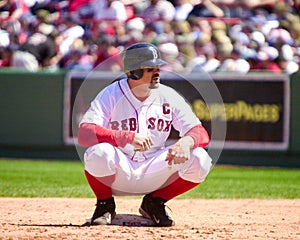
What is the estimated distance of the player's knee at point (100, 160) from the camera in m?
6.08

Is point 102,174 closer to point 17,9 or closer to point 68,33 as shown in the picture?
point 68,33

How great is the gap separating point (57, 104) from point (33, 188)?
16.4 ft

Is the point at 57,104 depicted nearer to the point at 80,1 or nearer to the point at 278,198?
the point at 80,1

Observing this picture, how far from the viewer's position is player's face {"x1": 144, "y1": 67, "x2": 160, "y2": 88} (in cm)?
633

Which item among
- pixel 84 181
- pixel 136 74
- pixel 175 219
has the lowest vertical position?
pixel 84 181

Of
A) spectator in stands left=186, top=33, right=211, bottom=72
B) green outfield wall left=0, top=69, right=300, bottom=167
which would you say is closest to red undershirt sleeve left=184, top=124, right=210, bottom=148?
spectator in stands left=186, top=33, right=211, bottom=72

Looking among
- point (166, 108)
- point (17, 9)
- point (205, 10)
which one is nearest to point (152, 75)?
point (166, 108)

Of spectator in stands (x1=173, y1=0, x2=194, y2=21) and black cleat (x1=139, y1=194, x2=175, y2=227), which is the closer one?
black cleat (x1=139, y1=194, x2=175, y2=227)

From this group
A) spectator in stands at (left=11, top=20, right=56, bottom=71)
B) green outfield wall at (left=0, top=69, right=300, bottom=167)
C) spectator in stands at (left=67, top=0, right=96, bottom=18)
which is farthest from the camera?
spectator in stands at (left=67, top=0, right=96, bottom=18)

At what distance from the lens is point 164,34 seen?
609 inches

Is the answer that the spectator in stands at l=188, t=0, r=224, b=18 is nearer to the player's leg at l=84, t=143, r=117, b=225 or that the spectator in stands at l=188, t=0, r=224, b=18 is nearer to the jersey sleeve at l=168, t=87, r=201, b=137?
the jersey sleeve at l=168, t=87, r=201, b=137

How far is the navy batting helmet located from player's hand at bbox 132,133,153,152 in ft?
2.02

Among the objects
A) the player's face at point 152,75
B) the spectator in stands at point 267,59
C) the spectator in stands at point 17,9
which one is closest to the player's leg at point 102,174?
the player's face at point 152,75

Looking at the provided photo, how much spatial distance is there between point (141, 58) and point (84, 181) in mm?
5219
